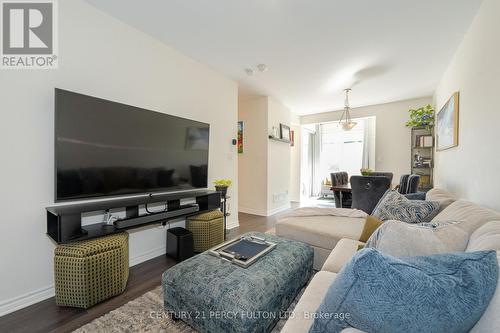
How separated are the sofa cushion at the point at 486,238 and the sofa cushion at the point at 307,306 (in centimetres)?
66

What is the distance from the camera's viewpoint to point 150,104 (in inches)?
99.3

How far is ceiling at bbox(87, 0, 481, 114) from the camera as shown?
78.9 inches

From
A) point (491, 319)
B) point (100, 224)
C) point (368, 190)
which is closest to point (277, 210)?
point (368, 190)

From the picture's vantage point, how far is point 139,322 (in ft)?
4.93

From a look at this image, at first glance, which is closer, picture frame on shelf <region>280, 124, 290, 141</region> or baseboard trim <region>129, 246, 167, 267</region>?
baseboard trim <region>129, 246, 167, 267</region>

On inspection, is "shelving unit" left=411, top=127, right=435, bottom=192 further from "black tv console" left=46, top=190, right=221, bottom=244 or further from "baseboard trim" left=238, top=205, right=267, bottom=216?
"black tv console" left=46, top=190, right=221, bottom=244

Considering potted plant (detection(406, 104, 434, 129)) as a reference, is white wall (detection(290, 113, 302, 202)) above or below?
below

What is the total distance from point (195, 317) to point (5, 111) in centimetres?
202

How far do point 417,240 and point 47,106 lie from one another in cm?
272

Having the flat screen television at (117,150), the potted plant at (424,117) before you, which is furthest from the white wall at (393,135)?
the flat screen television at (117,150)

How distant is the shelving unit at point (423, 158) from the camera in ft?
14.5

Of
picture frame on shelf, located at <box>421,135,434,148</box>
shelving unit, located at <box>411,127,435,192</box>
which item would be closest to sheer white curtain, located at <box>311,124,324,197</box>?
shelving unit, located at <box>411,127,435,192</box>

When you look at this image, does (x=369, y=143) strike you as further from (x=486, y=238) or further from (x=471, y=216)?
(x=486, y=238)

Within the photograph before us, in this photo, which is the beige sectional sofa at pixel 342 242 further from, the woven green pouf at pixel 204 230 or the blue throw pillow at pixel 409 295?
the woven green pouf at pixel 204 230
